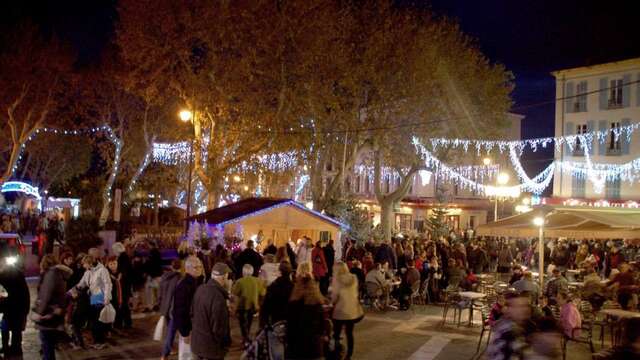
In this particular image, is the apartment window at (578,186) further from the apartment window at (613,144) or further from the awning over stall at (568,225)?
the awning over stall at (568,225)

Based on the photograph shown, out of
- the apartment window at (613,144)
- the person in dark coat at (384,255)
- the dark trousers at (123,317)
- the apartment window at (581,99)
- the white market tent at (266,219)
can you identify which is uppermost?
the apartment window at (581,99)

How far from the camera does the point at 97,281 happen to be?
32.4 feet

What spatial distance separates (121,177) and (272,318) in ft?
126

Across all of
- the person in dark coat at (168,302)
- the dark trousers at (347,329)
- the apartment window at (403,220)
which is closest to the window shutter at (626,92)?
the apartment window at (403,220)

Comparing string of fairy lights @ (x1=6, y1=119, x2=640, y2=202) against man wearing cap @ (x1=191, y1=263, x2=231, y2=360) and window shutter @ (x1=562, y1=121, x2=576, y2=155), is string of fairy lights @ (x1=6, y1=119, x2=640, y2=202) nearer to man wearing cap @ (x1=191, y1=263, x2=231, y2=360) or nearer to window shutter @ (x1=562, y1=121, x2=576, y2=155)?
window shutter @ (x1=562, y1=121, x2=576, y2=155)

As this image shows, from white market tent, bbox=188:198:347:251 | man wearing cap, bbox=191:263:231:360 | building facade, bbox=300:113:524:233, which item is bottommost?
man wearing cap, bbox=191:263:231:360

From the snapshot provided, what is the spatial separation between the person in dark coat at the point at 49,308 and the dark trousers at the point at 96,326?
204cm

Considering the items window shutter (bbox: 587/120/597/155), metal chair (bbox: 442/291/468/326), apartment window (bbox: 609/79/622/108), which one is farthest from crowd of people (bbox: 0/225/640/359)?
apartment window (bbox: 609/79/622/108)

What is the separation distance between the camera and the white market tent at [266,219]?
18.5 metres

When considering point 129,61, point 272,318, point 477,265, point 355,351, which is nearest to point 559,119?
point 477,265

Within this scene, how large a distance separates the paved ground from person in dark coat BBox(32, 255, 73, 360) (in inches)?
65.7

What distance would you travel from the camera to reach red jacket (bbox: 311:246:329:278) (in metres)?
14.9

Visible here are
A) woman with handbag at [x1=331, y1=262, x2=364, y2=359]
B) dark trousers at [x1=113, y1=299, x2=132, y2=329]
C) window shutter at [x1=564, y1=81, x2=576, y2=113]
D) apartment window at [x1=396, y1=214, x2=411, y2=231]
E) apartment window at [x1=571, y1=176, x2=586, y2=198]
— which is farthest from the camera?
apartment window at [x1=396, y1=214, x2=411, y2=231]

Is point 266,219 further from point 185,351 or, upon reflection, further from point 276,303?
point 185,351
